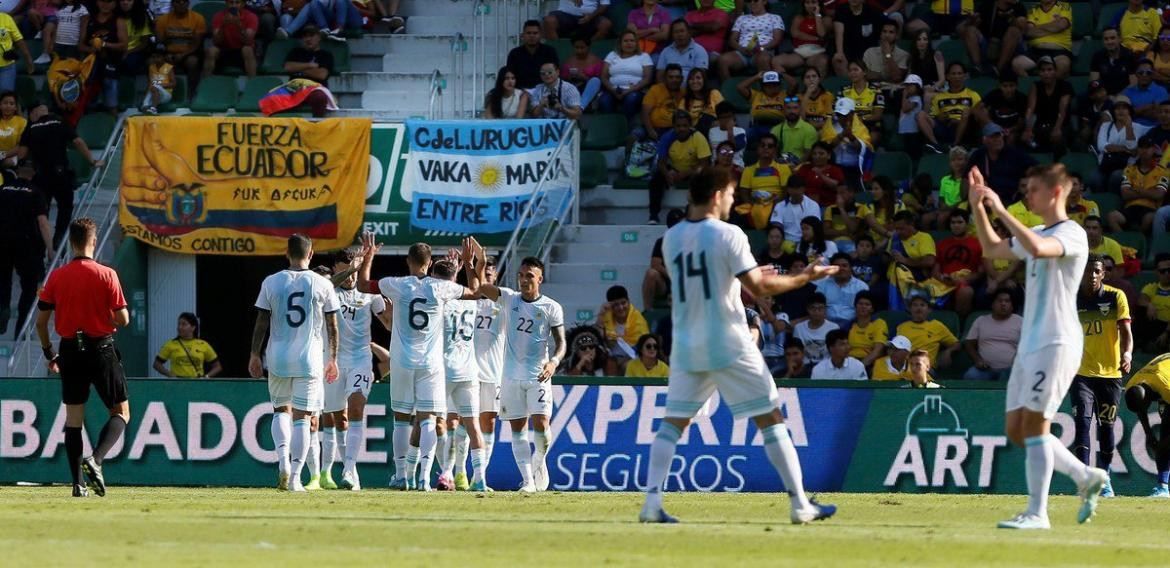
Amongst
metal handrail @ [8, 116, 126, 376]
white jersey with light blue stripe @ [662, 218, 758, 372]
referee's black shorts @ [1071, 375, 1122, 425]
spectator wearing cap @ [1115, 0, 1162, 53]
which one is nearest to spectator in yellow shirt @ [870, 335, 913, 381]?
referee's black shorts @ [1071, 375, 1122, 425]

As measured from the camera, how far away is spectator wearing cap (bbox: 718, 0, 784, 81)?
23.8m

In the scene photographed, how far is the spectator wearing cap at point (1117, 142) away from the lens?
71.0ft

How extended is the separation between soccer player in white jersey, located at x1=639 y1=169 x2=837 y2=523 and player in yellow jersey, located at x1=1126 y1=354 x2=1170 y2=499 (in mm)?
6244

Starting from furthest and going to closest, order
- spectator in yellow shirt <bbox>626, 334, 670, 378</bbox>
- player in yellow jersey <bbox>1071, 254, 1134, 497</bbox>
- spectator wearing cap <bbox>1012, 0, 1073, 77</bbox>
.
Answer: spectator wearing cap <bbox>1012, 0, 1073, 77</bbox> → spectator in yellow shirt <bbox>626, 334, 670, 378</bbox> → player in yellow jersey <bbox>1071, 254, 1134, 497</bbox>

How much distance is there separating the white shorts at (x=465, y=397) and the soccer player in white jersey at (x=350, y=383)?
3.58ft

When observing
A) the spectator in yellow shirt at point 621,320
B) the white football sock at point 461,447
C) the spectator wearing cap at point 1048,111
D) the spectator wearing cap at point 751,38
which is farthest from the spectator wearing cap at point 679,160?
the white football sock at point 461,447

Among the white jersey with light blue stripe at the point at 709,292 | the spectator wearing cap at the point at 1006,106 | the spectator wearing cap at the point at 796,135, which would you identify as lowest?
the white jersey with light blue stripe at the point at 709,292

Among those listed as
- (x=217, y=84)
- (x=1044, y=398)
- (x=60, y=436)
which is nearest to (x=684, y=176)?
(x=217, y=84)

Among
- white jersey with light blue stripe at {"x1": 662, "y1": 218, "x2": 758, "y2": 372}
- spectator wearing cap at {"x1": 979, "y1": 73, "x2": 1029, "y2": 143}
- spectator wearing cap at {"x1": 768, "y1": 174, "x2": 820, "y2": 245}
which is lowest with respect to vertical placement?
white jersey with light blue stripe at {"x1": 662, "y1": 218, "x2": 758, "y2": 372}

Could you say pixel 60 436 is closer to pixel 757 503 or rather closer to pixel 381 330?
pixel 381 330

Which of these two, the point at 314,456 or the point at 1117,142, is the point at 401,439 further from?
the point at 1117,142

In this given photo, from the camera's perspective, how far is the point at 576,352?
19.4 meters

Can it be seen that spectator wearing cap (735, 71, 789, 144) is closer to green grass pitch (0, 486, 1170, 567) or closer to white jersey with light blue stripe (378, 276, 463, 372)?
white jersey with light blue stripe (378, 276, 463, 372)

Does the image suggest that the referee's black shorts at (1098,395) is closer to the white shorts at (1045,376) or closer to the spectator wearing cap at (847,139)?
the white shorts at (1045,376)
